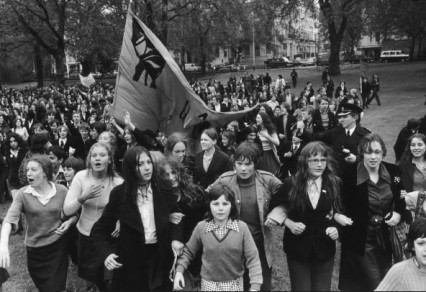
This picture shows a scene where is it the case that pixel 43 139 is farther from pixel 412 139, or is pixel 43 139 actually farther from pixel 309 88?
pixel 309 88

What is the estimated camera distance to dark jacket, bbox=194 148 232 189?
5.08m

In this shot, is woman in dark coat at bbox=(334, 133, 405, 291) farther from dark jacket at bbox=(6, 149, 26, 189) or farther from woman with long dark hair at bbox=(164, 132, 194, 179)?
dark jacket at bbox=(6, 149, 26, 189)

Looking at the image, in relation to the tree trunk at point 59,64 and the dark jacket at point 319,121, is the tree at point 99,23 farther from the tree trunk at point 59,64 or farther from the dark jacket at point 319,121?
the dark jacket at point 319,121

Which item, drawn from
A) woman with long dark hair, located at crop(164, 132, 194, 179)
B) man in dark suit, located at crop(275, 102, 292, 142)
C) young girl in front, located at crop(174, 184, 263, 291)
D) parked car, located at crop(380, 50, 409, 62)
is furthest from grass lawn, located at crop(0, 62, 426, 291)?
parked car, located at crop(380, 50, 409, 62)

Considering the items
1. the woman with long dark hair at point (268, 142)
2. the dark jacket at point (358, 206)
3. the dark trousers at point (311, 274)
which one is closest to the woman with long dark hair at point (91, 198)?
the dark trousers at point (311, 274)

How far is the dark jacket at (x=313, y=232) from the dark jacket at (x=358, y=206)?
0.37m

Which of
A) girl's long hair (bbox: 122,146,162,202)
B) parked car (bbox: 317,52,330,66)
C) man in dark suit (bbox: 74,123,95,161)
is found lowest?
man in dark suit (bbox: 74,123,95,161)

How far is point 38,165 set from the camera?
4188 millimetres

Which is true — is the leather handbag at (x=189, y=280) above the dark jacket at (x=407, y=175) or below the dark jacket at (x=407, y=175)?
below

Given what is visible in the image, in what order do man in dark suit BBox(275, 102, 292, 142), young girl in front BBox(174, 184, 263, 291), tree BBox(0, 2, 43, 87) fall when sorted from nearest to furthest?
young girl in front BBox(174, 184, 263, 291)
man in dark suit BBox(275, 102, 292, 142)
tree BBox(0, 2, 43, 87)

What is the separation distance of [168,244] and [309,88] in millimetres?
17668

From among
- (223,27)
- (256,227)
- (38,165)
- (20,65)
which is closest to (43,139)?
(38,165)

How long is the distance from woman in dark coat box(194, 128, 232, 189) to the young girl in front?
1.57 meters

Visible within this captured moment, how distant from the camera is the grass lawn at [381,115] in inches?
217
